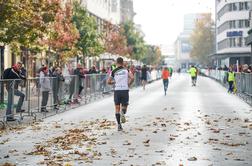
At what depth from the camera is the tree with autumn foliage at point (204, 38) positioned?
117981mm

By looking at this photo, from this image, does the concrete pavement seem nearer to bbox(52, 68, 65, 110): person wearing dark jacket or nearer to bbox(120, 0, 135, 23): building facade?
bbox(52, 68, 65, 110): person wearing dark jacket

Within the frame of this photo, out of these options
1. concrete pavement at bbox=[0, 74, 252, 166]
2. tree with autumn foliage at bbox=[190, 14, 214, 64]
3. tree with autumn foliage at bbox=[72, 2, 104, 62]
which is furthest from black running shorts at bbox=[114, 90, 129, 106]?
tree with autumn foliage at bbox=[190, 14, 214, 64]

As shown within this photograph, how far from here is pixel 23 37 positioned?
2219 cm

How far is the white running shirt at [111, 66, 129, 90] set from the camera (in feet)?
46.2

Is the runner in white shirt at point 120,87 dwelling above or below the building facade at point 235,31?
below

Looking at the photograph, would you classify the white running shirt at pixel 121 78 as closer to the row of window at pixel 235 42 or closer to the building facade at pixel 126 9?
the row of window at pixel 235 42

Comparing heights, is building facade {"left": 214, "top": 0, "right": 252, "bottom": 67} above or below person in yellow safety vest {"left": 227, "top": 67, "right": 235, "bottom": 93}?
above

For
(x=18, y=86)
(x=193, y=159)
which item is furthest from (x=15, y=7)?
(x=193, y=159)

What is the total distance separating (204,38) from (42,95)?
10185 cm

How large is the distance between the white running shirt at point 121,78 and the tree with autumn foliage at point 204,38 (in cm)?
10503

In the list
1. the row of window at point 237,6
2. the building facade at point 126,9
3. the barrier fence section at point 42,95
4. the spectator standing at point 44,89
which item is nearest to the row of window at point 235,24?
the row of window at point 237,6

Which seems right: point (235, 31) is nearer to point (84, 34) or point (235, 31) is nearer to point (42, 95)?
point (84, 34)

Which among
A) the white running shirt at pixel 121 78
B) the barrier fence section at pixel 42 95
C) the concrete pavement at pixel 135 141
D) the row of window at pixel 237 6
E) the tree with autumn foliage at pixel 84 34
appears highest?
the row of window at pixel 237 6

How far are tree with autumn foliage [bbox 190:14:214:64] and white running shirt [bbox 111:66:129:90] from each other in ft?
345
